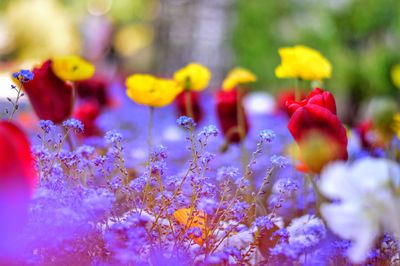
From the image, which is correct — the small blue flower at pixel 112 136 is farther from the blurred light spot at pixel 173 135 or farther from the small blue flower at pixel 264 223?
the blurred light spot at pixel 173 135

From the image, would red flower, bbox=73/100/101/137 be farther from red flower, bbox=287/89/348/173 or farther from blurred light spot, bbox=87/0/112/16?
blurred light spot, bbox=87/0/112/16

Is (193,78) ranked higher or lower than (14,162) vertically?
higher

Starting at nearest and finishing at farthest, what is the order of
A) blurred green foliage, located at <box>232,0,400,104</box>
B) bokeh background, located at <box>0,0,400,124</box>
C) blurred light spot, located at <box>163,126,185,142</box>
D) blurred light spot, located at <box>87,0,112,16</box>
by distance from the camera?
1. blurred light spot, located at <box>163,126,185,142</box>
2. blurred green foliage, located at <box>232,0,400,104</box>
3. bokeh background, located at <box>0,0,400,124</box>
4. blurred light spot, located at <box>87,0,112,16</box>

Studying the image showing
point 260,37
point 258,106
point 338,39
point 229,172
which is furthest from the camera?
point 260,37

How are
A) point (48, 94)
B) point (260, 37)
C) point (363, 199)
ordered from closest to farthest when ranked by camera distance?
point (363, 199) → point (48, 94) → point (260, 37)

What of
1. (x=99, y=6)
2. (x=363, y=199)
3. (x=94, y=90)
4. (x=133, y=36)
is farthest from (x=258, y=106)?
(x=133, y=36)

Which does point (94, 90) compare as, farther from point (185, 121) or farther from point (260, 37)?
point (260, 37)

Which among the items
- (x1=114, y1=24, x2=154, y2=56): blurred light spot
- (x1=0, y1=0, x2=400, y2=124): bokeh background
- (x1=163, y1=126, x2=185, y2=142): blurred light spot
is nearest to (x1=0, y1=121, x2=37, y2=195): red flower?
(x1=163, y1=126, x2=185, y2=142): blurred light spot
